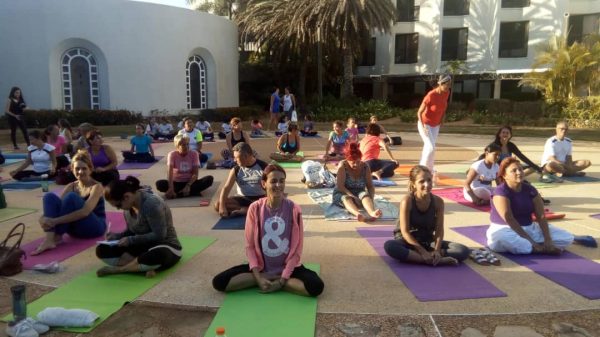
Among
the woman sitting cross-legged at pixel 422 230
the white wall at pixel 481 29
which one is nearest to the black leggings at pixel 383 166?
the woman sitting cross-legged at pixel 422 230

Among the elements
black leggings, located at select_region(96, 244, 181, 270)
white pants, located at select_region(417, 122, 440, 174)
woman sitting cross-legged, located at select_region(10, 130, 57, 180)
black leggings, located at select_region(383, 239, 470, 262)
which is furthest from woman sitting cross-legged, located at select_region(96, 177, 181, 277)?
woman sitting cross-legged, located at select_region(10, 130, 57, 180)

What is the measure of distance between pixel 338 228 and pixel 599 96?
67.0 ft

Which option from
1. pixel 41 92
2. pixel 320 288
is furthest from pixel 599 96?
pixel 41 92

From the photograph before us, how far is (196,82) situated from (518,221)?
73.7 ft

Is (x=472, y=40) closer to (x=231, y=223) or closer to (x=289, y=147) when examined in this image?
(x=289, y=147)

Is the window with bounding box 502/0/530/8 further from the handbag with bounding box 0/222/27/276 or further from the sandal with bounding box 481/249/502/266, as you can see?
the handbag with bounding box 0/222/27/276

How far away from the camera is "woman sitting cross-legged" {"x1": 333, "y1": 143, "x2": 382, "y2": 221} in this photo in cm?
638

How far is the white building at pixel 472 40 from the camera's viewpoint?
2712cm

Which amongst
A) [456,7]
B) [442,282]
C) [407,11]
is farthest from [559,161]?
[407,11]

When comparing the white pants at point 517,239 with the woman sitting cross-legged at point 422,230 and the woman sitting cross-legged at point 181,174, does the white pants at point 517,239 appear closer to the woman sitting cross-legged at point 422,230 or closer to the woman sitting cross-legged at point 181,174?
the woman sitting cross-legged at point 422,230

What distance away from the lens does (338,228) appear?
234 inches

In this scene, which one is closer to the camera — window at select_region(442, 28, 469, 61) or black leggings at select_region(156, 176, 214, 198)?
black leggings at select_region(156, 176, 214, 198)

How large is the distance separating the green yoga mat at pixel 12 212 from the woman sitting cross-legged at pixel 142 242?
3.04 metres

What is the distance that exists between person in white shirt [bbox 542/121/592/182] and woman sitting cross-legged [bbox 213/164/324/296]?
6.76 metres
